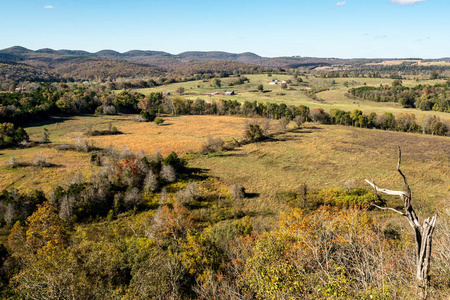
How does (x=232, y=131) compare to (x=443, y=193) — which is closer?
(x=443, y=193)

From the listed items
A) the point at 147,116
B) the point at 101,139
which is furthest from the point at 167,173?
the point at 147,116

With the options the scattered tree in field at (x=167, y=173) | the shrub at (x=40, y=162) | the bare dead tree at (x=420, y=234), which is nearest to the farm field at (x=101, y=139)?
the shrub at (x=40, y=162)

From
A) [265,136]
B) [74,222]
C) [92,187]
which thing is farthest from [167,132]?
[74,222]

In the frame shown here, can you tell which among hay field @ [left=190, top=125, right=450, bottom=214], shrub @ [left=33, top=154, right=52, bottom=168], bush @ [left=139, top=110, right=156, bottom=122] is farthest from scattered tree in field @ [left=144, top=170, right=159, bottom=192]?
bush @ [left=139, top=110, right=156, bottom=122]

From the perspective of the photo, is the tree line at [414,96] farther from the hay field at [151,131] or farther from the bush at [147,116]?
the bush at [147,116]

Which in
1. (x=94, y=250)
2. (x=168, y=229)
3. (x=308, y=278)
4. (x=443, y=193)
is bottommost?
(x=443, y=193)

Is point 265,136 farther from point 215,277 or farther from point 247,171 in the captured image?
point 215,277
